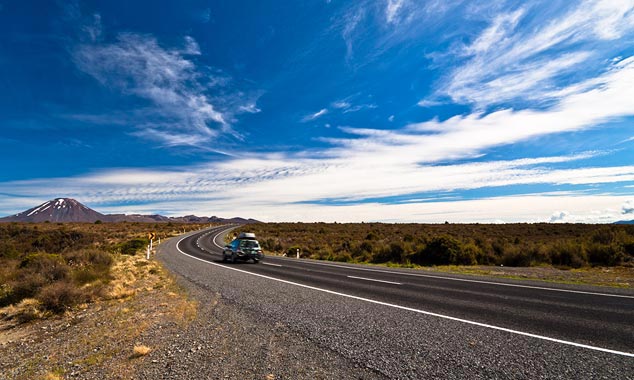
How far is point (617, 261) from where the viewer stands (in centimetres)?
1841

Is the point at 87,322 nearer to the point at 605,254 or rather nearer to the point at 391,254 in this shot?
the point at 391,254

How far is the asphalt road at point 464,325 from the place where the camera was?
4.66 meters

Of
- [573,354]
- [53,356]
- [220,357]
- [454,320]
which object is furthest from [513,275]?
[53,356]

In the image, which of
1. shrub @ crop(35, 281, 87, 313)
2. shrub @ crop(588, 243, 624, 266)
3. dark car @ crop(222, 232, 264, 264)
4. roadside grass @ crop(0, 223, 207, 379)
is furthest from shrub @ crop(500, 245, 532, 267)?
shrub @ crop(35, 281, 87, 313)

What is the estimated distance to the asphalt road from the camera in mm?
4656

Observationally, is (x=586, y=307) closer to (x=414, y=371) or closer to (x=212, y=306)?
(x=414, y=371)

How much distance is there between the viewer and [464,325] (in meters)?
6.59

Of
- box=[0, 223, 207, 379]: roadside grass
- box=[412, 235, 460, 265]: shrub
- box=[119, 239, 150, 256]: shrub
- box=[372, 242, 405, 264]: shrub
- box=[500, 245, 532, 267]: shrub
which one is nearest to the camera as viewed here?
box=[0, 223, 207, 379]: roadside grass

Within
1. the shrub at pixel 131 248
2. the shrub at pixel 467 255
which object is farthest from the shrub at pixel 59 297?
the shrub at pixel 467 255

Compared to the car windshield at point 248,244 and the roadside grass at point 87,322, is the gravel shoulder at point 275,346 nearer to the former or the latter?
the roadside grass at point 87,322

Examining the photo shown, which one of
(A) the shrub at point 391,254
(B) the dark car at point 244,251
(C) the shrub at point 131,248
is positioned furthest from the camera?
(C) the shrub at point 131,248

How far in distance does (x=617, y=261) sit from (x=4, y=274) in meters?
31.0

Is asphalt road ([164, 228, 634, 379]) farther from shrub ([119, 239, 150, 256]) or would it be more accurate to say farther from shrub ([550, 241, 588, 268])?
shrub ([119, 239, 150, 256])

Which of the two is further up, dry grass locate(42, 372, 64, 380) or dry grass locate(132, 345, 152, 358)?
dry grass locate(132, 345, 152, 358)
